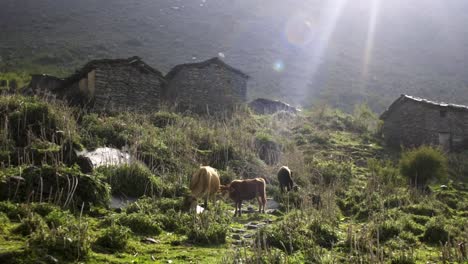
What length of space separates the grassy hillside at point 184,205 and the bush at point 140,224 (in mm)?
18

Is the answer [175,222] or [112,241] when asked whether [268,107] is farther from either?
[112,241]

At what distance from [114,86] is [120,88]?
0.37 m

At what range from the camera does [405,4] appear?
96.0 metres

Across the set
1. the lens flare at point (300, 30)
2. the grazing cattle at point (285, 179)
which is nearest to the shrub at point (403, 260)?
the grazing cattle at point (285, 179)

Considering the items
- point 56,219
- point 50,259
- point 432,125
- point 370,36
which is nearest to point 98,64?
point 56,219

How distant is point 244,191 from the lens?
1120 cm

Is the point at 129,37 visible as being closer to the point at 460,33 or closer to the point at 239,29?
the point at 239,29

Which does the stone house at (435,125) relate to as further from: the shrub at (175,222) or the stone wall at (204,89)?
the shrub at (175,222)

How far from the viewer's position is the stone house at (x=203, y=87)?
84.4 ft

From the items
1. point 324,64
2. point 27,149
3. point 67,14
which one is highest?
point 67,14

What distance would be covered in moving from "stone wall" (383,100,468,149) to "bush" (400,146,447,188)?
25.7 feet

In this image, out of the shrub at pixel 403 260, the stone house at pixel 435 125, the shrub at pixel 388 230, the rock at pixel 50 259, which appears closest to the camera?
the rock at pixel 50 259

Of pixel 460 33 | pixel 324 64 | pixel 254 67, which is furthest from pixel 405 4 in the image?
pixel 254 67

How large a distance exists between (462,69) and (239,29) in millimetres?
35586
